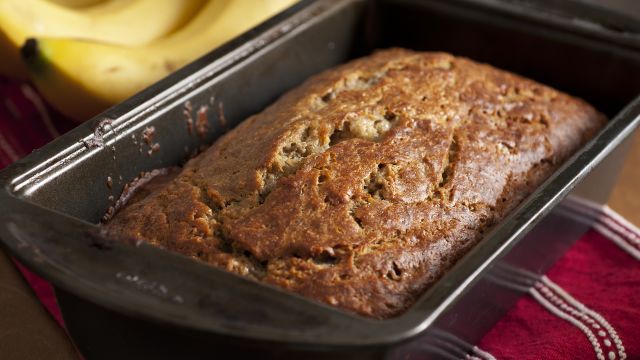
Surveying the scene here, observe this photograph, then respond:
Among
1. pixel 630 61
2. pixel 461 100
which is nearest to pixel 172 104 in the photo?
pixel 461 100

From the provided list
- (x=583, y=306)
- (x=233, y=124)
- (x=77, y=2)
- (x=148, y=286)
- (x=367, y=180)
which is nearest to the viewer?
(x=148, y=286)

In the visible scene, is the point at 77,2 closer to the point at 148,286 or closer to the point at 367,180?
the point at 367,180


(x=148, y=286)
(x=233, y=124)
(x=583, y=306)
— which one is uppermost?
(x=148, y=286)

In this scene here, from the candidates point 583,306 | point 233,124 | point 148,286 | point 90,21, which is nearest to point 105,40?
point 90,21

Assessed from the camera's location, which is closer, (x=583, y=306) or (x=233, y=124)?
(x=583, y=306)

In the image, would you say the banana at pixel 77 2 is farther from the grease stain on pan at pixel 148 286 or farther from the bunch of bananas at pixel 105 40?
the grease stain on pan at pixel 148 286

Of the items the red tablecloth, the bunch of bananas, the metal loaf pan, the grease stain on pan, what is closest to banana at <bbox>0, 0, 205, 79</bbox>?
the bunch of bananas

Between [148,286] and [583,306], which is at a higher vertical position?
[148,286]

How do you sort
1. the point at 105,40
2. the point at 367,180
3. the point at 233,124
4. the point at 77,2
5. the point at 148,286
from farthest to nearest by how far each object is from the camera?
the point at 77,2 → the point at 105,40 → the point at 233,124 → the point at 367,180 → the point at 148,286
